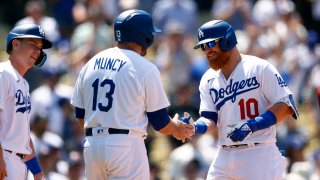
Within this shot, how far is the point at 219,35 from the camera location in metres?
9.44

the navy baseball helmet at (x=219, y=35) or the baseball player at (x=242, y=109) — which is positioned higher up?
the navy baseball helmet at (x=219, y=35)

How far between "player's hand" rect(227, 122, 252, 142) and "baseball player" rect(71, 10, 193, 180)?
0.62 meters

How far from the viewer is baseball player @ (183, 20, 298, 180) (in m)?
9.26

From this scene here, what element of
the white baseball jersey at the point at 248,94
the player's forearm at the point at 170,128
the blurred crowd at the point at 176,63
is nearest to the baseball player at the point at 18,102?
the player's forearm at the point at 170,128

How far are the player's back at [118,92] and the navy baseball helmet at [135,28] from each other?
0.16m

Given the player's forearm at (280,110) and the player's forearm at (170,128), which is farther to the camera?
the player's forearm at (280,110)

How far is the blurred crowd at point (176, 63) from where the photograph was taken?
13.8 m

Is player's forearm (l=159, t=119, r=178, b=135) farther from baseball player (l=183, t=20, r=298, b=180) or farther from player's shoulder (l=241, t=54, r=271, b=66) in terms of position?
player's shoulder (l=241, t=54, r=271, b=66)

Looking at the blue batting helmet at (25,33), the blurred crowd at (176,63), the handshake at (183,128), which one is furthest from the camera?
the blurred crowd at (176,63)

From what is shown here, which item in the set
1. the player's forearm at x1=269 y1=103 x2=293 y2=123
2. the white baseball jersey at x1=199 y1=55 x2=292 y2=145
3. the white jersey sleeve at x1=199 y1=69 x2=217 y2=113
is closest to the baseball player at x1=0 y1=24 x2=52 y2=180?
the white jersey sleeve at x1=199 y1=69 x2=217 y2=113

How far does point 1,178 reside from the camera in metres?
8.51

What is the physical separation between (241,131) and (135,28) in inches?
53.0

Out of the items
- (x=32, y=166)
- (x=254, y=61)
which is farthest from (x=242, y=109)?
(x=32, y=166)

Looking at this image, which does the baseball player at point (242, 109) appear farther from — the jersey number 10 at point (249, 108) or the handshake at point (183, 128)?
the handshake at point (183, 128)
